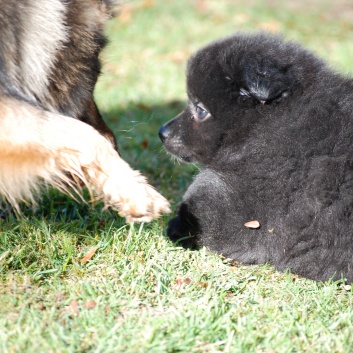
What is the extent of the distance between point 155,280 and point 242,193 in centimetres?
73

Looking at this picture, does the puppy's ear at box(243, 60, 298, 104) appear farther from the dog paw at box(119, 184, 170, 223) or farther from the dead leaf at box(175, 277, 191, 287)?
the dead leaf at box(175, 277, 191, 287)

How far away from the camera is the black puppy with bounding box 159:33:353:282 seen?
3.37 m

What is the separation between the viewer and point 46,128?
128 inches

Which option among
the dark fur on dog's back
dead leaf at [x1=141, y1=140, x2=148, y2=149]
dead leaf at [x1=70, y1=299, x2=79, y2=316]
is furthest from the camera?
dead leaf at [x1=141, y1=140, x2=148, y2=149]

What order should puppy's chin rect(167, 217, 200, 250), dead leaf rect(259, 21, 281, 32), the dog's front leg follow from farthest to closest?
dead leaf rect(259, 21, 281, 32)
puppy's chin rect(167, 217, 200, 250)
the dog's front leg

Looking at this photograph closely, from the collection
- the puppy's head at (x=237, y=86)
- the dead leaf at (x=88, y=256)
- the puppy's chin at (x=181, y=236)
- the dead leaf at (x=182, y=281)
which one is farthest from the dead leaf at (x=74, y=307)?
the puppy's head at (x=237, y=86)

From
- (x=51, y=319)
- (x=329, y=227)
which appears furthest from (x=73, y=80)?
(x=329, y=227)

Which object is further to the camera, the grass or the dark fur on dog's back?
Answer: the dark fur on dog's back

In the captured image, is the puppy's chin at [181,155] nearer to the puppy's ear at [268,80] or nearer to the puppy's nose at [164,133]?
the puppy's nose at [164,133]

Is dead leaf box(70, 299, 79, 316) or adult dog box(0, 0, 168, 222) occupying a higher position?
adult dog box(0, 0, 168, 222)

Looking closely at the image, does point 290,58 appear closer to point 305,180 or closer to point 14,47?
point 305,180

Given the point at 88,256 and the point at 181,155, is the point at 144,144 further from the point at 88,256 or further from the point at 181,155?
the point at 88,256

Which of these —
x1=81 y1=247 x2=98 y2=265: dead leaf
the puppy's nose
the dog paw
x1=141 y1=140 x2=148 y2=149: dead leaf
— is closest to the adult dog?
the dog paw

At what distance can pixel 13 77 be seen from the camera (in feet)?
11.0
